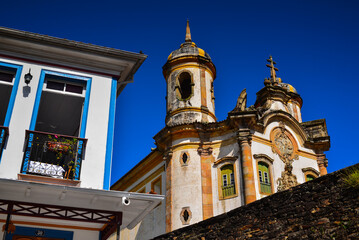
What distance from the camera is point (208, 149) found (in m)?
23.6

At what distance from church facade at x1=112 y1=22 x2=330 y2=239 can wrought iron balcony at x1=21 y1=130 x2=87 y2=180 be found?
39.6 feet

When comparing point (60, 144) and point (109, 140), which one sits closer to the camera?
point (60, 144)

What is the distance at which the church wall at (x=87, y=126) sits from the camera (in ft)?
33.6

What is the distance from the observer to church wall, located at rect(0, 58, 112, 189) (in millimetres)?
10227

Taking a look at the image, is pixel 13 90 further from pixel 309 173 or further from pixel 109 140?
pixel 309 173

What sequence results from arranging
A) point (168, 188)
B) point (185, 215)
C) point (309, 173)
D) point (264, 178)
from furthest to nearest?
point (309, 173), point (168, 188), point (264, 178), point (185, 215)

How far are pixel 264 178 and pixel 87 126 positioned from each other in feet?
44.0

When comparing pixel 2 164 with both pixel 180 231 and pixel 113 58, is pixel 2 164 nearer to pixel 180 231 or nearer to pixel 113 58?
pixel 113 58

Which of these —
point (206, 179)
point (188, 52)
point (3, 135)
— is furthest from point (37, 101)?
point (188, 52)

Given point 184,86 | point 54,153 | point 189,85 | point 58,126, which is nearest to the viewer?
point 54,153

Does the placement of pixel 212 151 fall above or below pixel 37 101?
above

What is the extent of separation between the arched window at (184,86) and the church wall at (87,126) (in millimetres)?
14118

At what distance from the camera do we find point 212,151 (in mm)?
23562

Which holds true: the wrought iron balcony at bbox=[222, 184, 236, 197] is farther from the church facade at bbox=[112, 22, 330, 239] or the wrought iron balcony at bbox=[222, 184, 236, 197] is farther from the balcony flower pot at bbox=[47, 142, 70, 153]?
the balcony flower pot at bbox=[47, 142, 70, 153]
